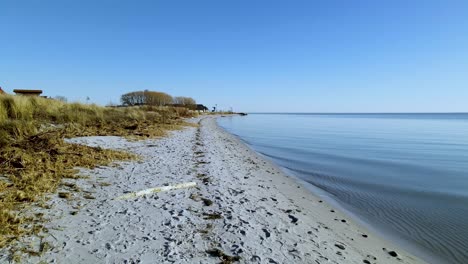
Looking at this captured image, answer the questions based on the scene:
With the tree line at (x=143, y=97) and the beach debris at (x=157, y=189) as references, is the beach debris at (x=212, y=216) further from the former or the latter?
the tree line at (x=143, y=97)

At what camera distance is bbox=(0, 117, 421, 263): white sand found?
344 centimetres

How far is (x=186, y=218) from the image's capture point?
454 cm

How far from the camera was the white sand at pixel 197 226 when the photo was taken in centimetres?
344

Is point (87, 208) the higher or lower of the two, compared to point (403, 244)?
higher

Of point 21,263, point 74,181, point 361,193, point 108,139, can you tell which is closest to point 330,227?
point 361,193

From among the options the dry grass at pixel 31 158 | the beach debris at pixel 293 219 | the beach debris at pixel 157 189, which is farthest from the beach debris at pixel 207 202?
the dry grass at pixel 31 158

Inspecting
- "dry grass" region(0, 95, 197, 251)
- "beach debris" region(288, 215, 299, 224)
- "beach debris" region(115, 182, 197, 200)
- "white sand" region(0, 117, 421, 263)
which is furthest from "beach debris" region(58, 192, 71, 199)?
"beach debris" region(288, 215, 299, 224)

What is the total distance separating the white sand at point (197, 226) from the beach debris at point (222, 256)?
7 centimetres

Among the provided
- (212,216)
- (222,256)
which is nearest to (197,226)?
(212,216)

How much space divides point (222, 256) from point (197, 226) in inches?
36.9

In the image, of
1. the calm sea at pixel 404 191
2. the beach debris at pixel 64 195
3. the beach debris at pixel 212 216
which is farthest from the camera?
the calm sea at pixel 404 191

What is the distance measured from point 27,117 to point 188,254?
39.6 feet

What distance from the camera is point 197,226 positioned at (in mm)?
4273

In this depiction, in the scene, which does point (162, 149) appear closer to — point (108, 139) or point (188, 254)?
point (108, 139)
